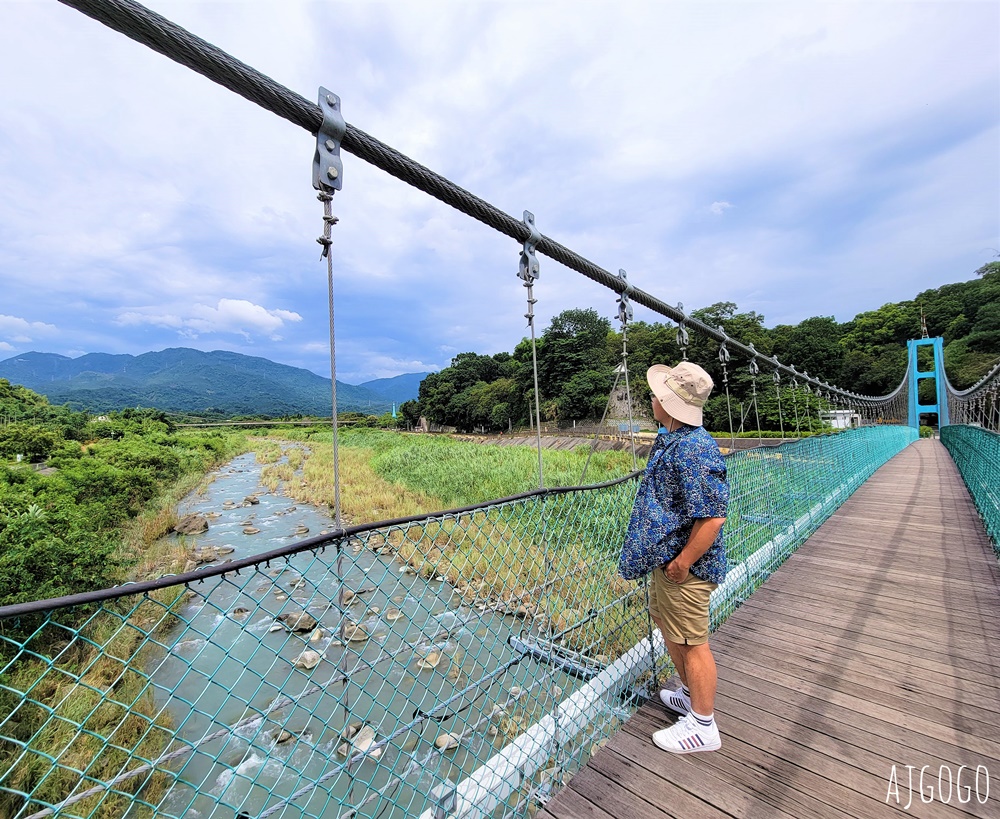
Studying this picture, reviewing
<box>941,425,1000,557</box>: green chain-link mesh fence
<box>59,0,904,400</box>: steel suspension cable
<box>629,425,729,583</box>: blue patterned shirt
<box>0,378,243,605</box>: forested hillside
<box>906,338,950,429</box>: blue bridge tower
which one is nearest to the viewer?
<box>59,0,904,400</box>: steel suspension cable

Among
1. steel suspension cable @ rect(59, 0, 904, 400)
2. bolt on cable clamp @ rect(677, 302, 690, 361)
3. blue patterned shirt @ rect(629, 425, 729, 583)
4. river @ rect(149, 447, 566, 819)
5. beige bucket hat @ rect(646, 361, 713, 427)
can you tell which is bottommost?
river @ rect(149, 447, 566, 819)

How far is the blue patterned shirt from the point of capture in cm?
138

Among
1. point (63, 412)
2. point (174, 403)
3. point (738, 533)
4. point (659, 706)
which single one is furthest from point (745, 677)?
point (174, 403)

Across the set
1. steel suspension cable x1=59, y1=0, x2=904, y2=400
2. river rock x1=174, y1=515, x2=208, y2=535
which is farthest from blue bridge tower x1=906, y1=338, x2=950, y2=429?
river rock x1=174, y1=515, x2=208, y2=535

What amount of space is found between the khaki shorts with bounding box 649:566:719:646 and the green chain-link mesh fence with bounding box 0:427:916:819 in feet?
1.20

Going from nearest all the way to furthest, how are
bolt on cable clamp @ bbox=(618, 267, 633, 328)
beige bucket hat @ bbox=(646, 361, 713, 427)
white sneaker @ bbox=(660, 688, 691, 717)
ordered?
beige bucket hat @ bbox=(646, 361, 713, 427) → white sneaker @ bbox=(660, 688, 691, 717) → bolt on cable clamp @ bbox=(618, 267, 633, 328)

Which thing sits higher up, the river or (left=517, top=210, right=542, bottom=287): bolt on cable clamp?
(left=517, top=210, right=542, bottom=287): bolt on cable clamp

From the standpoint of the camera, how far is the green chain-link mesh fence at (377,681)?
105cm

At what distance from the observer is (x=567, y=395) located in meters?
24.2

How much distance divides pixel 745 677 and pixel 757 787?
0.59 meters

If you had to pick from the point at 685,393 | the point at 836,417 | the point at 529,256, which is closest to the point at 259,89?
the point at 529,256

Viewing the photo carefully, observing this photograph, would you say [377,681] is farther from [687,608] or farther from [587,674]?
[687,608]

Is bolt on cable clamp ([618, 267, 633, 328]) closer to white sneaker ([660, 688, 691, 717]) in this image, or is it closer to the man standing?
the man standing

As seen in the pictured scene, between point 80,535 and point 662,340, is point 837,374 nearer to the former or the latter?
point 662,340
